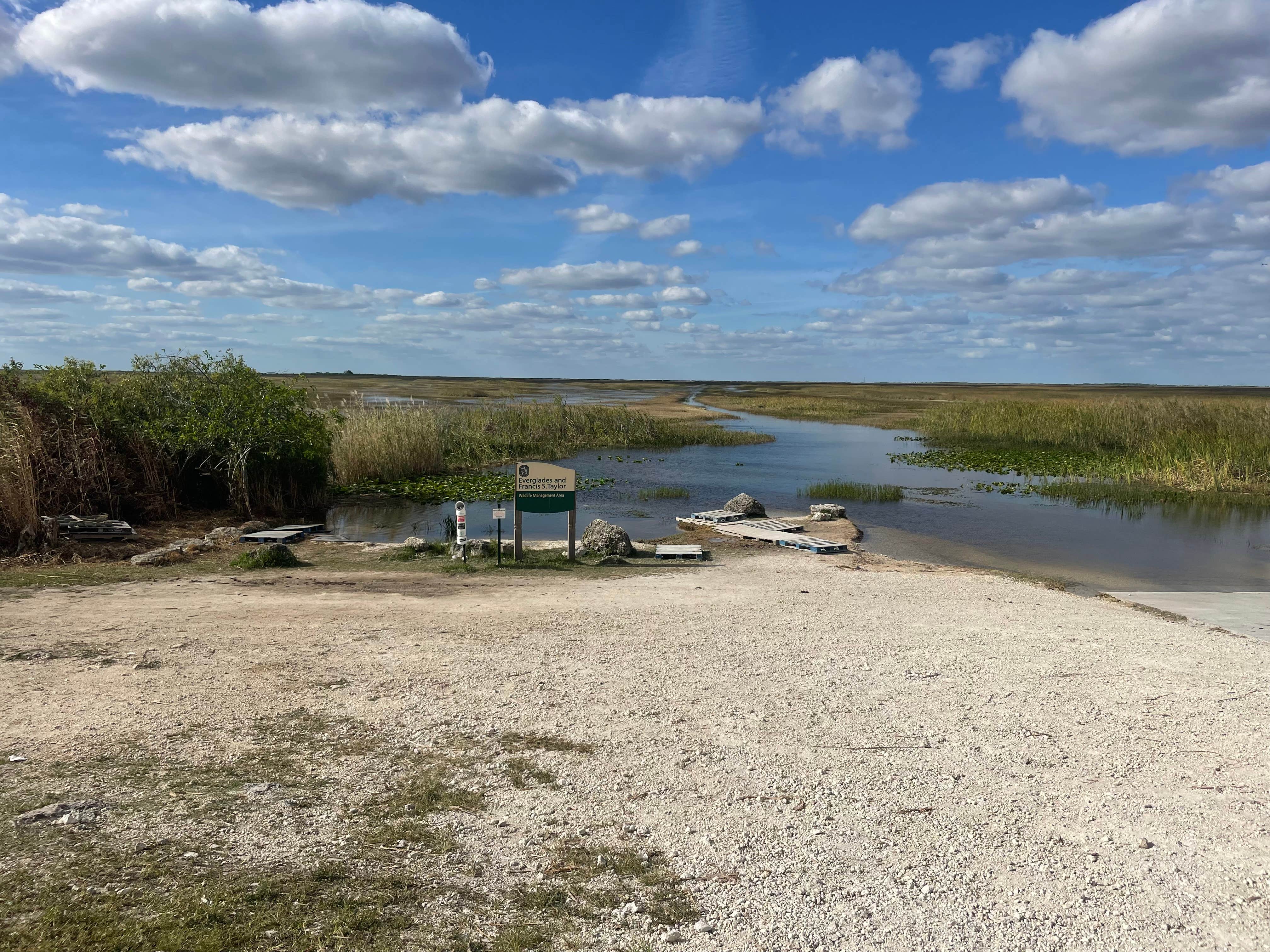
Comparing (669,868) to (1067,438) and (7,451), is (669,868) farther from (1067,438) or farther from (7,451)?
(1067,438)

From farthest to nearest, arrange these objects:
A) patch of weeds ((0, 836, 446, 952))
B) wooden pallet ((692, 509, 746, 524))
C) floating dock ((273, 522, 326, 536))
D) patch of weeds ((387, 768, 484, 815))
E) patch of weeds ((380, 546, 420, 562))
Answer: wooden pallet ((692, 509, 746, 524)), floating dock ((273, 522, 326, 536)), patch of weeds ((380, 546, 420, 562)), patch of weeds ((387, 768, 484, 815)), patch of weeds ((0, 836, 446, 952))

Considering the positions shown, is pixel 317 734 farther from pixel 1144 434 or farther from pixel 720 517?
pixel 1144 434

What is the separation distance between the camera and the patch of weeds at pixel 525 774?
5242 mm

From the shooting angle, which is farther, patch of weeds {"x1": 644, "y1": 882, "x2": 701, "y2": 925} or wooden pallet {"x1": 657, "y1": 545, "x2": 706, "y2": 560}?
wooden pallet {"x1": 657, "y1": 545, "x2": 706, "y2": 560}

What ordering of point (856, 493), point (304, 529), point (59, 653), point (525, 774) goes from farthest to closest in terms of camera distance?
point (856, 493), point (304, 529), point (59, 653), point (525, 774)

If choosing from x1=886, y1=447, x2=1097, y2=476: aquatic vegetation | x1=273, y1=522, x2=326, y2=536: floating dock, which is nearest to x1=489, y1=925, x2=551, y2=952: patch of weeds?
x1=273, y1=522, x2=326, y2=536: floating dock

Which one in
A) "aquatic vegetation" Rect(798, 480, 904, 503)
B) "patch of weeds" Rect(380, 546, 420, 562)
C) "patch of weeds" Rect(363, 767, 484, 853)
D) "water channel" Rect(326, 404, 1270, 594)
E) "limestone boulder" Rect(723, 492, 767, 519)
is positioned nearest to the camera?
"patch of weeds" Rect(363, 767, 484, 853)

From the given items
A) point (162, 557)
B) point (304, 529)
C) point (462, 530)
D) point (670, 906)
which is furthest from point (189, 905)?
point (304, 529)

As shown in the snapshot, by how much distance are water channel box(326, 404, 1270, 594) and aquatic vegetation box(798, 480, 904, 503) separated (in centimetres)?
38

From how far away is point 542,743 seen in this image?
5.82 meters

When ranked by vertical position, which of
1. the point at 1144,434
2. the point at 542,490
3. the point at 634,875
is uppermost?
the point at 1144,434

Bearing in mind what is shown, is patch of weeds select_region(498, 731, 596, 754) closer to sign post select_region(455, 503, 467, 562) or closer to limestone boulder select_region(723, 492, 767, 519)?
sign post select_region(455, 503, 467, 562)

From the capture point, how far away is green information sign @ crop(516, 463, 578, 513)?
13.2 metres

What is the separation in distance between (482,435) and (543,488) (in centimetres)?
1984
